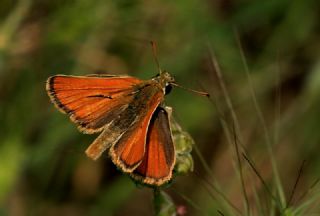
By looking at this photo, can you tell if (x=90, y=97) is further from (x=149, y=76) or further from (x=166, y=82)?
(x=149, y=76)

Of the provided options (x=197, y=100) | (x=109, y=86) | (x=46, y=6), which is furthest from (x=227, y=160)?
(x=109, y=86)

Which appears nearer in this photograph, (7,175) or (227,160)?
(7,175)

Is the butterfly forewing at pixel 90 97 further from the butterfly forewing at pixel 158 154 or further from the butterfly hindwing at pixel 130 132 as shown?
the butterfly forewing at pixel 158 154

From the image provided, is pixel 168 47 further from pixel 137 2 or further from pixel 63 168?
pixel 63 168

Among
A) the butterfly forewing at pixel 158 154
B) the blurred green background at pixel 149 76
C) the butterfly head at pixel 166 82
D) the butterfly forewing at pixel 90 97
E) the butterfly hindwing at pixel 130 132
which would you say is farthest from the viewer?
the blurred green background at pixel 149 76

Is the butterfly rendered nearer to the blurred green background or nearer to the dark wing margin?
the dark wing margin

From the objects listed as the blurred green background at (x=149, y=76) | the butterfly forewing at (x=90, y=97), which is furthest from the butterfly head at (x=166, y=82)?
the blurred green background at (x=149, y=76)

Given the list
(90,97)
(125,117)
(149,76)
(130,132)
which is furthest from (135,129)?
(149,76)
